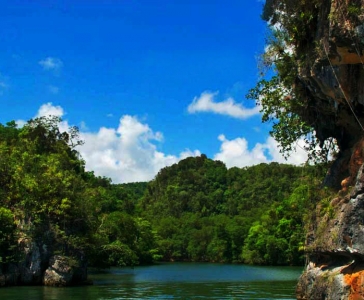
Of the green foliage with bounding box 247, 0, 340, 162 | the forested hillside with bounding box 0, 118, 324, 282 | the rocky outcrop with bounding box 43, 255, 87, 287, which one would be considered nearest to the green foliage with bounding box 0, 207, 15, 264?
the forested hillside with bounding box 0, 118, 324, 282

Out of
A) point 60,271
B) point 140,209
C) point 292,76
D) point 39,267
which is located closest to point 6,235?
point 39,267

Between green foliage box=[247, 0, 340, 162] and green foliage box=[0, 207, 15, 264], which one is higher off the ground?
green foliage box=[247, 0, 340, 162]

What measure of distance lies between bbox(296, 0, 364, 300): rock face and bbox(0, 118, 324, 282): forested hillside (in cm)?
318

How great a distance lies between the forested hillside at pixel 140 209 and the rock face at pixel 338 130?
318 cm

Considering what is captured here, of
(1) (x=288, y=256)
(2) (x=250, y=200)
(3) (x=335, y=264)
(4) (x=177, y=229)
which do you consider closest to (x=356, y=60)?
(3) (x=335, y=264)

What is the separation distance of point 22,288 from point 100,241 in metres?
8.14

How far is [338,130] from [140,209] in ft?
238

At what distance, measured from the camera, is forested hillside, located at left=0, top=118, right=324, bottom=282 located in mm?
31547

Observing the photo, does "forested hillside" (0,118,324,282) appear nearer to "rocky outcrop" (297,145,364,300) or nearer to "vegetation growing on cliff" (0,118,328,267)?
"vegetation growing on cliff" (0,118,328,267)

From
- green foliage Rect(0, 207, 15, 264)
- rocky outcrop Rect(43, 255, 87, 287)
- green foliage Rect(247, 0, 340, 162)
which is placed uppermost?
green foliage Rect(247, 0, 340, 162)

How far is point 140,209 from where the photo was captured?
301 ft

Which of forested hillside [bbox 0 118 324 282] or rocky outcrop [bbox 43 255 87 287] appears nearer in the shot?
rocky outcrop [bbox 43 255 87 287]

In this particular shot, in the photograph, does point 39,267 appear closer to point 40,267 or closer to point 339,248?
point 40,267

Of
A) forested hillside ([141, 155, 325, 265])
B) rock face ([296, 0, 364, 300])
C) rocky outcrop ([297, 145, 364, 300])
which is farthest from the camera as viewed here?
forested hillside ([141, 155, 325, 265])
